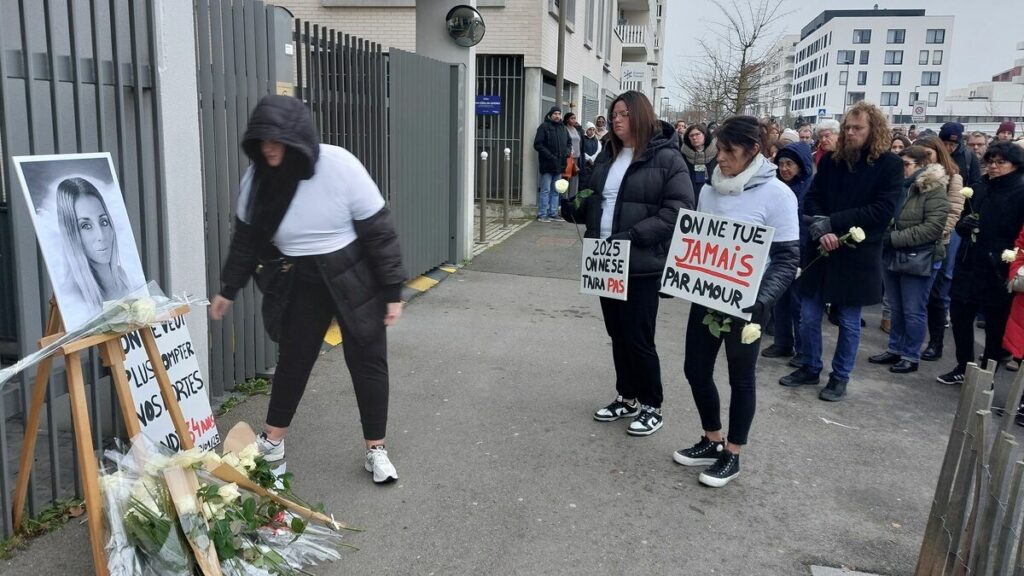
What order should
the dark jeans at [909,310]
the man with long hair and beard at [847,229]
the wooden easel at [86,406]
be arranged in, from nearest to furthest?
the wooden easel at [86,406] → the man with long hair and beard at [847,229] → the dark jeans at [909,310]

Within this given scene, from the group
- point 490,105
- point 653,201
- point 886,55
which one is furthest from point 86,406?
point 886,55

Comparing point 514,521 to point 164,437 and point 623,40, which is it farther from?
point 623,40

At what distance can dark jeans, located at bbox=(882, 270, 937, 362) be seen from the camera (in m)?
6.50

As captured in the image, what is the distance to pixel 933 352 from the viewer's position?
6996 mm

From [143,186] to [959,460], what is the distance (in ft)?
12.3

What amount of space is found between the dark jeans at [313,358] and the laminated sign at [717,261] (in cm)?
159

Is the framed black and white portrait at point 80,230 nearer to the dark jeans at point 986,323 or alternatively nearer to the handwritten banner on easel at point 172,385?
the handwritten banner on easel at point 172,385

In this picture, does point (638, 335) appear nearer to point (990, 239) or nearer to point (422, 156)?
point (990, 239)

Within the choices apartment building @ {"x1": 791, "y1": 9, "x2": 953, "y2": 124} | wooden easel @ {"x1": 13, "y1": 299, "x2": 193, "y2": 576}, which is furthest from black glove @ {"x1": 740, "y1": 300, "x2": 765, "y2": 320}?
apartment building @ {"x1": 791, "y1": 9, "x2": 953, "y2": 124}

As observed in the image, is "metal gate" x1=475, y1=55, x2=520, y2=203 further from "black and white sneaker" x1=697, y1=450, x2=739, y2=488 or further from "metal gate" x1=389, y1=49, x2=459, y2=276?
"black and white sneaker" x1=697, y1=450, x2=739, y2=488

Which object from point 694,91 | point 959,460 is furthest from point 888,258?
point 694,91

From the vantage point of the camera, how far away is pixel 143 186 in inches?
157

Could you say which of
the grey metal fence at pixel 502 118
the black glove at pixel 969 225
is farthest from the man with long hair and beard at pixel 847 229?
the grey metal fence at pixel 502 118

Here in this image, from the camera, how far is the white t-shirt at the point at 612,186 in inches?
183
